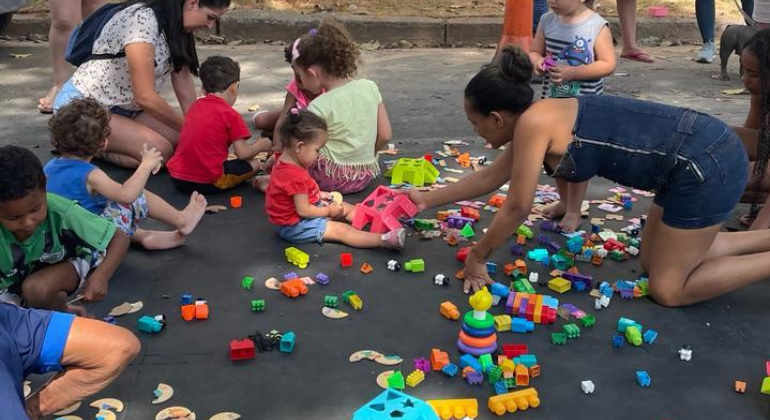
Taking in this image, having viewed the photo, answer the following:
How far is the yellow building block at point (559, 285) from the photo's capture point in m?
3.83

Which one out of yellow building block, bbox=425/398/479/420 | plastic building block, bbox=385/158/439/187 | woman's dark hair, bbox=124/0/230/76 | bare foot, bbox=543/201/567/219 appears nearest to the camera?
yellow building block, bbox=425/398/479/420

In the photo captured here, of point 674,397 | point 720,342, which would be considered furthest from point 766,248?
point 674,397

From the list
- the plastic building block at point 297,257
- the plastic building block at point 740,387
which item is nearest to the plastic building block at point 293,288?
the plastic building block at point 297,257

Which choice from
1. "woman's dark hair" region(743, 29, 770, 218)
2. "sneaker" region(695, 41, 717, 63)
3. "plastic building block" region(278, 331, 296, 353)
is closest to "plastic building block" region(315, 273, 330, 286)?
"plastic building block" region(278, 331, 296, 353)

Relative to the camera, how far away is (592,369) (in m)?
3.21

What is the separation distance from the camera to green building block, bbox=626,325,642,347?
3369 millimetres

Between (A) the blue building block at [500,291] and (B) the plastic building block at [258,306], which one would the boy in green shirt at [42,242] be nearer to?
(B) the plastic building block at [258,306]

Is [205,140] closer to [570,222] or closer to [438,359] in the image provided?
[570,222]

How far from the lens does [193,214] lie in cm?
431

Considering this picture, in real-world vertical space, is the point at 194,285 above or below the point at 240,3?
below

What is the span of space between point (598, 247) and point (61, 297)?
273 cm

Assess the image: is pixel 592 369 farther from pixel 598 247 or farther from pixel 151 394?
pixel 151 394

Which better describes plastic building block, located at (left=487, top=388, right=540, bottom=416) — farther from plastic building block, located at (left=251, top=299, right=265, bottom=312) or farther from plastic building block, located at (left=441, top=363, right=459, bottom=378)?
plastic building block, located at (left=251, top=299, right=265, bottom=312)

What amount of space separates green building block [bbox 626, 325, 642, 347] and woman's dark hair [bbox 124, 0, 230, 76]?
10.4 feet
